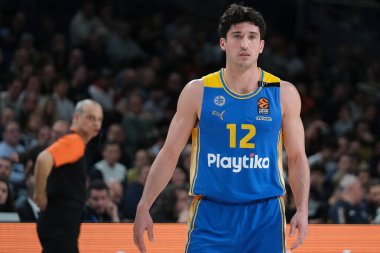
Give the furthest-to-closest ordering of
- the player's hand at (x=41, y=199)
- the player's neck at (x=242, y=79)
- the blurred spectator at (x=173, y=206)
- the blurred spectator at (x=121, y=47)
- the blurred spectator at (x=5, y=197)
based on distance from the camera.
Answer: the blurred spectator at (x=121, y=47) < the blurred spectator at (x=173, y=206) < the blurred spectator at (x=5, y=197) < the player's hand at (x=41, y=199) < the player's neck at (x=242, y=79)

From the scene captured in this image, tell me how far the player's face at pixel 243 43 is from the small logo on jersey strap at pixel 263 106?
0.74ft

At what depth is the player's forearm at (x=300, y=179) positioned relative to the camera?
532 centimetres

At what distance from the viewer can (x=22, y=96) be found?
41.9 ft

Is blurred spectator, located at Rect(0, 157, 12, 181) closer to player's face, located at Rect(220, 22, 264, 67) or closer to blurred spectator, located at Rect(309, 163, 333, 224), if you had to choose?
blurred spectator, located at Rect(309, 163, 333, 224)

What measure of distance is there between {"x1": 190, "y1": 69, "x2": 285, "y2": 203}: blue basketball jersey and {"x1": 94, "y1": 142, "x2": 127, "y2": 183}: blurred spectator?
20.5 feet

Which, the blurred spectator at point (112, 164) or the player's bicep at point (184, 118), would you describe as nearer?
the player's bicep at point (184, 118)

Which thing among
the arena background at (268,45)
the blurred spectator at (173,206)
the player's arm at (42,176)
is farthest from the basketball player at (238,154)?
the arena background at (268,45)

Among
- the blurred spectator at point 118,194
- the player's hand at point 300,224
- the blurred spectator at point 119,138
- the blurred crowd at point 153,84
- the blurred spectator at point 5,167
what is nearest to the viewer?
the player's hand at point 300,224

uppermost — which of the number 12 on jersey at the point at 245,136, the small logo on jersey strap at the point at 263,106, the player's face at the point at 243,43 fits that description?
the player's face at the point at 243,43

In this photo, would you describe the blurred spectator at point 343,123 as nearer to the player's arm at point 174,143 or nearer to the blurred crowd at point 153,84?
the blurred crowd at point 153,84

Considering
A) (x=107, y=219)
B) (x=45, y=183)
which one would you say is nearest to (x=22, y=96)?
(x=107, y=219)

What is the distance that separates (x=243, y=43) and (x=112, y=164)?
6504 mm

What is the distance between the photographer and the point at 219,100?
536 centimetres

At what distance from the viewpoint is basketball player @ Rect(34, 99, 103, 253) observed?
684 cm
